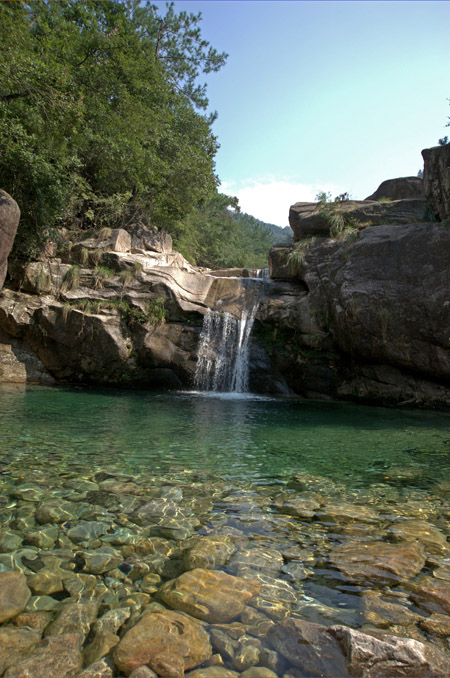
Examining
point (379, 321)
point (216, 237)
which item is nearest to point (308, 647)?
point (379, 321)

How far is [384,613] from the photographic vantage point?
2.14 meters

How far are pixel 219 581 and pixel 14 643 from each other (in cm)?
111

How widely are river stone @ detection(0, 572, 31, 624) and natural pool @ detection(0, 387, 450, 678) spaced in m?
A: 0.05

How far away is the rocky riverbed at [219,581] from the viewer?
1812mm

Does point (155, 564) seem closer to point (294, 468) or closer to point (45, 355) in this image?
point (294, 468)

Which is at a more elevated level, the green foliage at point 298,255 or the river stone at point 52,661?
the green foliage at point 298,255

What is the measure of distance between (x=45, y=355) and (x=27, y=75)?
327 inches

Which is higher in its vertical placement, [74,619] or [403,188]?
[403,188]

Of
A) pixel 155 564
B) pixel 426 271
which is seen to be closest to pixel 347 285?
pixel 426 271

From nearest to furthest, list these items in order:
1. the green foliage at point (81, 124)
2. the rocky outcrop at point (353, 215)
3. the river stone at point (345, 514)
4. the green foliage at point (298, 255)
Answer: the river stone at point (345, 514), the green foliage at point (81, 124), the rocky outcrop at point (353, 215), the green foliage at point (298, 255)

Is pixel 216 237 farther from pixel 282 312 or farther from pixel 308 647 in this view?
pixel 308 647

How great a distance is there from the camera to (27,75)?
360 inches

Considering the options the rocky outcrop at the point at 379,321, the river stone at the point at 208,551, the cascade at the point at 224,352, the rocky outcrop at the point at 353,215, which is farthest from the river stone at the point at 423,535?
the rocky outcrop at the point at 353,215

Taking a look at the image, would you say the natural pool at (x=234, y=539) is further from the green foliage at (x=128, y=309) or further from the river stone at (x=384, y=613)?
the green foliage at (x=128, y=309)
